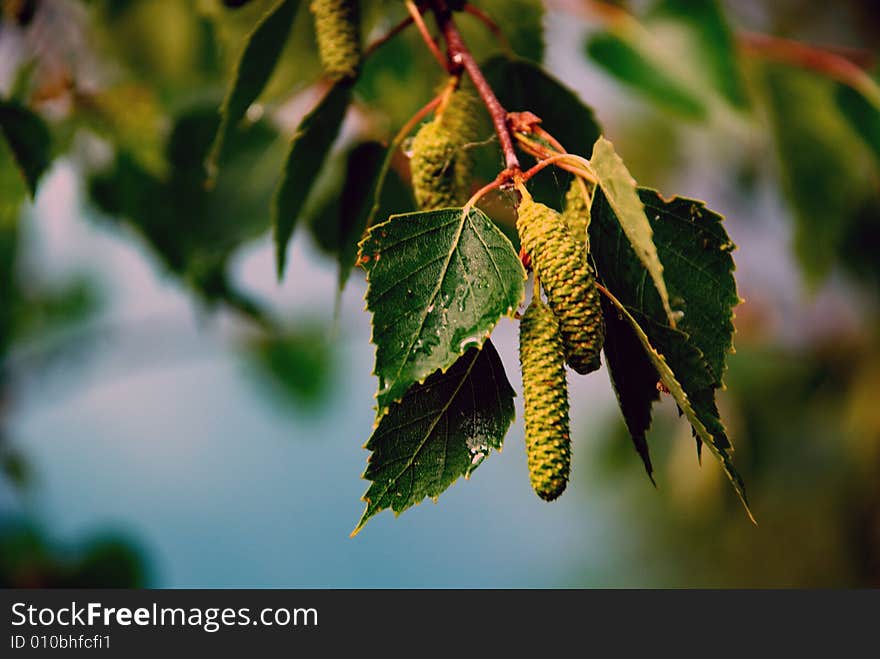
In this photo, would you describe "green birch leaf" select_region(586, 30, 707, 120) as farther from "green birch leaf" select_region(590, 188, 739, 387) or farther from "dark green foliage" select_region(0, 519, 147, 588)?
"dark green foliage" select_region(0, 519, 147, 588)

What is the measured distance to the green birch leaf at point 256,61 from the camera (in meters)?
0.55

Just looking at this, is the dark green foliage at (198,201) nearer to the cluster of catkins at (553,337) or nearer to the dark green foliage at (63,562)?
the cluster of catkins at (553,337)

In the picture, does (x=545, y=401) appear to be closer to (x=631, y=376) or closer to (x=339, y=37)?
(x=631, y=376)

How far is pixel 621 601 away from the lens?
3.19 ft

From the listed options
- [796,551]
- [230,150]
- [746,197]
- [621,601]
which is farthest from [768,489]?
[230,150]

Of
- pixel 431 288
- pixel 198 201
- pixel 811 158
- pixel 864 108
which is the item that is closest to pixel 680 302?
pixel 431 288

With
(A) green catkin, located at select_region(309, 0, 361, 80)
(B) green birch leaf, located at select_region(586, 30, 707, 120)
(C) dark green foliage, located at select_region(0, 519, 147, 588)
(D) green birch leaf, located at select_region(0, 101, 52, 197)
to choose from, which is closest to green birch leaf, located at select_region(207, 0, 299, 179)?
(A) green catkin, located at select_region(309, 0, 361, 80)

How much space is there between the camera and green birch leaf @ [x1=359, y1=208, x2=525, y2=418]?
411 millimetres

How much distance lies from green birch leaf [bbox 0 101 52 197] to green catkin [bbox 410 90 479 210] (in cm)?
31

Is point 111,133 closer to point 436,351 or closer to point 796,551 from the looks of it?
point 436,351

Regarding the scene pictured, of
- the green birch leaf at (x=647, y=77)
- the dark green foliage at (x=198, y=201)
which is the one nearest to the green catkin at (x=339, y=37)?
the dark green foliage at (x=198, y=201)

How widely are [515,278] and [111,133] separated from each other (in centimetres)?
74

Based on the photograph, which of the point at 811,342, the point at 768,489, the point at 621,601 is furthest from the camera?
the point at 768,489

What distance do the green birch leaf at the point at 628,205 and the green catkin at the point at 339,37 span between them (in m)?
0.22
